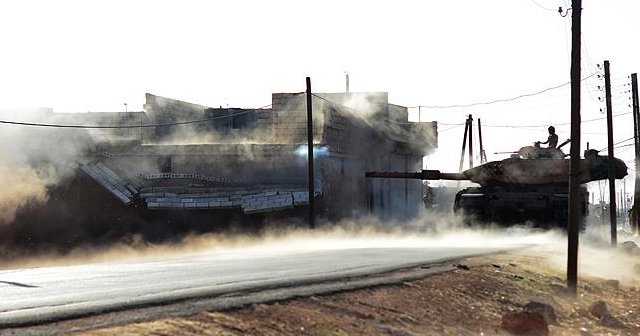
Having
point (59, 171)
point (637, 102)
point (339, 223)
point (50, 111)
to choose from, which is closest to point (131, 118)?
point (50, 111)

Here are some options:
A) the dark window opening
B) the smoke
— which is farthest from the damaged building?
the smoke

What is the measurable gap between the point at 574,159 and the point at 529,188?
13282 millimetres

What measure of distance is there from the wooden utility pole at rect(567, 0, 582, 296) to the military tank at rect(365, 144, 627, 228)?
12.0 meters

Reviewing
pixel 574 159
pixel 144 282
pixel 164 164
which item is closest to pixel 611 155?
pixel 574 159

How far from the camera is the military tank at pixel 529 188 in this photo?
24625 millimetres

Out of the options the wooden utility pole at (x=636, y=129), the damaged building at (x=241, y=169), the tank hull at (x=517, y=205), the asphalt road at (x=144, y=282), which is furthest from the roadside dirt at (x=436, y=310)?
the wooden utility pole at (x=636, y=129)

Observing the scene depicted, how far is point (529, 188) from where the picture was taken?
2556cm

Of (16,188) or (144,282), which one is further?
(16,188)

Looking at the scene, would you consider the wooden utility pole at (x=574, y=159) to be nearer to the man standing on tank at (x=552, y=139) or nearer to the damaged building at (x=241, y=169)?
the man standing on tank at (x=552, y=139)

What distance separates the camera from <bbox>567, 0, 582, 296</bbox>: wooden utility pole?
12.5 metres

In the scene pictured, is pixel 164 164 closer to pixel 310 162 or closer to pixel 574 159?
pixel 310 162

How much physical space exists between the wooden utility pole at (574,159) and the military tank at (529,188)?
1204cm

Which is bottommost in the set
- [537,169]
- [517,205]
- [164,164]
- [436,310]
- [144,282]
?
[436,310]

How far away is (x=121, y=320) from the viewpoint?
6.06m
